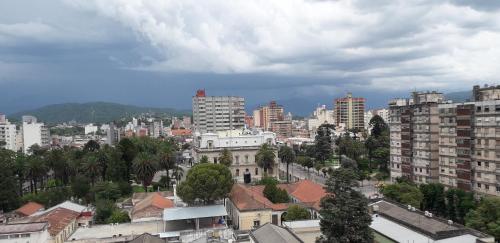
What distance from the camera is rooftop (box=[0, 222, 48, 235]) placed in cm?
3831

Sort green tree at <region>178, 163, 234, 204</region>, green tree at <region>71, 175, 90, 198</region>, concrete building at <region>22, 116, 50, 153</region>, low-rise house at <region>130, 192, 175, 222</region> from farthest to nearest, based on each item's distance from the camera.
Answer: concrete building at <region>22, 116, 50, 153</region> < green tree at <region>71, 175, 90, 198</region> < low-rise house at <region>130, 192, 175, 222</region> < green tree at <region>178, 163, 234, 204</region>

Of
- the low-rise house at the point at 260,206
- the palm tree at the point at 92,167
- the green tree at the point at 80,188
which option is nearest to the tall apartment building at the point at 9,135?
the palm tree at the point at 92,167

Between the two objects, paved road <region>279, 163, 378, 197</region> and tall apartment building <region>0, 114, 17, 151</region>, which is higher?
tall apartment building <region>0, 114, 17, 151</region>

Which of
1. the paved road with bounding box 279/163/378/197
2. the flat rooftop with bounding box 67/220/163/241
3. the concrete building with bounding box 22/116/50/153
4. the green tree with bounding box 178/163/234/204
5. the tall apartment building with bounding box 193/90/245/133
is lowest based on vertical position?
the paved road with bounding box 279/163/378/197

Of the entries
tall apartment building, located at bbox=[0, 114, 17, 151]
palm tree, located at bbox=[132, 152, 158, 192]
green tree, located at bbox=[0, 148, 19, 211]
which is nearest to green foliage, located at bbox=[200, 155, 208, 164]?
palm tree, located at bbox=[132, 152, 158, 192]

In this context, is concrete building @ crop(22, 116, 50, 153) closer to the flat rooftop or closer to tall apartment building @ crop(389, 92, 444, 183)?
the flat rooftop

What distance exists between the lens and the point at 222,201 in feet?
173

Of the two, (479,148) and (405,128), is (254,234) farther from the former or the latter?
(405,128)

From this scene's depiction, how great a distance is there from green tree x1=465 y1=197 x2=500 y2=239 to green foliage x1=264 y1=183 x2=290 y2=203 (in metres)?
19.9

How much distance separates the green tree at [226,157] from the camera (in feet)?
254

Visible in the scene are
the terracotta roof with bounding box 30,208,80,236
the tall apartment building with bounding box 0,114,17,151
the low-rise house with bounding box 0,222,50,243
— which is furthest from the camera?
the tall apartment building with bounding box 0,114,17,151

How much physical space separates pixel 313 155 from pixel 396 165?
42.0m

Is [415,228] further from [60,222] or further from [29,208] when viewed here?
[29,208]

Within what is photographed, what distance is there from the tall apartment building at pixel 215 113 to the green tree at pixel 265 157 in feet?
250
